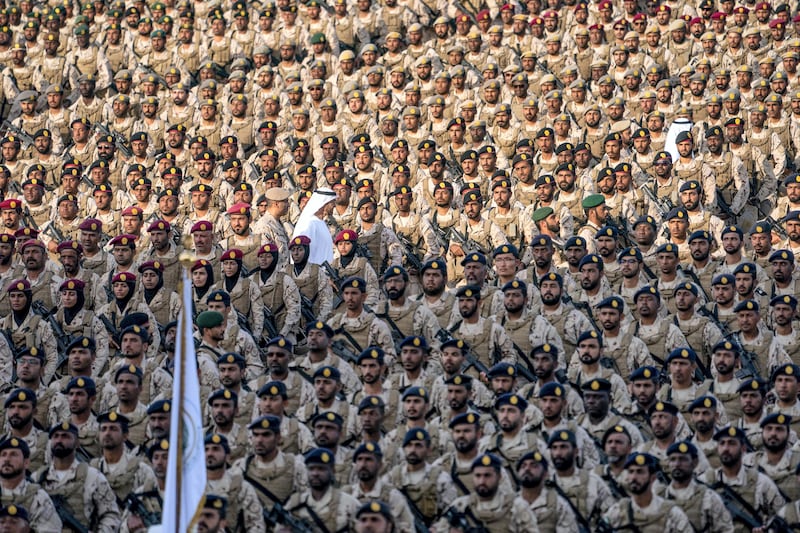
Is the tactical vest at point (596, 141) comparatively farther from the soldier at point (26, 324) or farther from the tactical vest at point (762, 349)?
the soldier at point (26, 324)

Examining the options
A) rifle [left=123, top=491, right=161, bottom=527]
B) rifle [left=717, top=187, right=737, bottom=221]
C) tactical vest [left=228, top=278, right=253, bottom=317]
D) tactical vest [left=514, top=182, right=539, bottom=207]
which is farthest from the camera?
rifle [left=717, top=187, right=737, bottom=221]

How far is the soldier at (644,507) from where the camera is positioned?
49.3ft

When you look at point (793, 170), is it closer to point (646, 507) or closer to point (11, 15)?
point (646, 507)

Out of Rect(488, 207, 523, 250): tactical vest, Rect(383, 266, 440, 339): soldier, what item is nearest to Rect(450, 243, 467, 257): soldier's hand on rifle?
Rect(488, 207, 523, 250): tactical vest

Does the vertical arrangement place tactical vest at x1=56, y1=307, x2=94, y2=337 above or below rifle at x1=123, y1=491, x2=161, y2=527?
below

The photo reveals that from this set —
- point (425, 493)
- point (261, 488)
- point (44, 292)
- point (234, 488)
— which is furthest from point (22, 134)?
point (425, 493)

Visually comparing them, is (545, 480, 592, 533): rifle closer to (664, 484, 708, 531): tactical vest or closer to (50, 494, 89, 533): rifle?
(664, 484, 708, 531): tactical vest

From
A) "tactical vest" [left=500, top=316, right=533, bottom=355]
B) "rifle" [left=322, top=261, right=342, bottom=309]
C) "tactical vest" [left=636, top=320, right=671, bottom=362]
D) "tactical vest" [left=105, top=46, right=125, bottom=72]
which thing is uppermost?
"tactical vest" [left=636, top=320, right=671, bottom=362]

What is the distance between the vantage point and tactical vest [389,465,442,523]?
51.3ft

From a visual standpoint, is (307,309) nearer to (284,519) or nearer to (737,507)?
(284,519)

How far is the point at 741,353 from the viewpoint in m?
18.2

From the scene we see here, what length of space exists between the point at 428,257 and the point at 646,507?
7152 millimetres

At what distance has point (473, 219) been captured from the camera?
22062 millimetres

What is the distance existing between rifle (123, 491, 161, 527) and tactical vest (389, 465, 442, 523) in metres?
2.28
